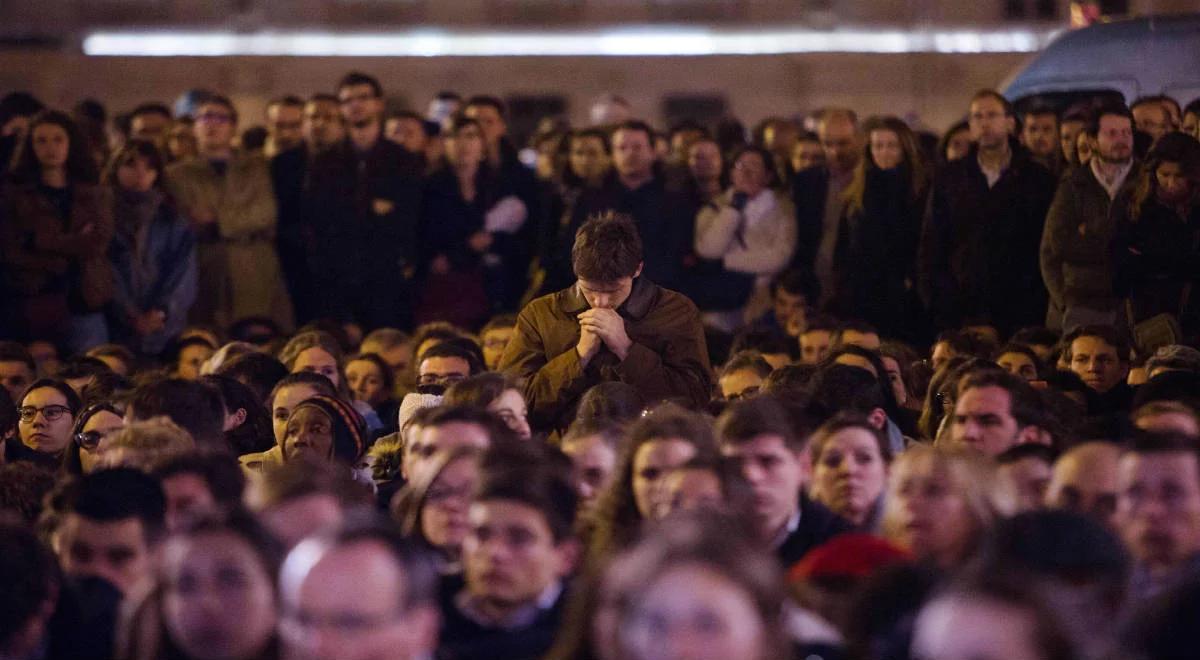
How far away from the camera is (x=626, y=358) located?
10734 millimetres

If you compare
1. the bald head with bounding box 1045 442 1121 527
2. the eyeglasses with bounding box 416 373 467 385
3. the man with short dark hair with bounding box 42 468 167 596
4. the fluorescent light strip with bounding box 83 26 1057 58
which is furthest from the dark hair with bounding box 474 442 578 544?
the fluorescent light strip with bounding box 83 26 1057 58

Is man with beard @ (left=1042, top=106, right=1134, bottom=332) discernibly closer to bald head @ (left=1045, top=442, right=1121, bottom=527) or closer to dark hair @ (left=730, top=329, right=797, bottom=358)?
dark hair @ (left=730, top=329, right=797, bottom=358)

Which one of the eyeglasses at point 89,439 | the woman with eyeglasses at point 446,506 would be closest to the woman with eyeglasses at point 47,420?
the eyeglasses at point 89,439

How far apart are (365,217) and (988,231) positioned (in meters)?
4.05

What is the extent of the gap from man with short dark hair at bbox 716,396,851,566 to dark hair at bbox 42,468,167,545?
6.14ft

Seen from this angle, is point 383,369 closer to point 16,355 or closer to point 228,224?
point 16,355

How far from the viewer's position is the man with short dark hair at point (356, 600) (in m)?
5.92

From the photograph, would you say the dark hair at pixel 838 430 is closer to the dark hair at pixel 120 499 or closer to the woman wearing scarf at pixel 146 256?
the dark hair at pixel 120 499

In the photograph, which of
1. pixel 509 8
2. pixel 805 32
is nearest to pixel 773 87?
pixel 805 32

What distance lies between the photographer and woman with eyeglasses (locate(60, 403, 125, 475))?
1011cm

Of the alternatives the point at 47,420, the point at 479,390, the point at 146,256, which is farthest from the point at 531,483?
the point at 146,256

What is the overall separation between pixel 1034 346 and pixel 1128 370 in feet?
3.22

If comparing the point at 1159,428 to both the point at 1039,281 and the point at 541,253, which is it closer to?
the point at 1039,281

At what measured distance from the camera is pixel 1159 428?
866cm
